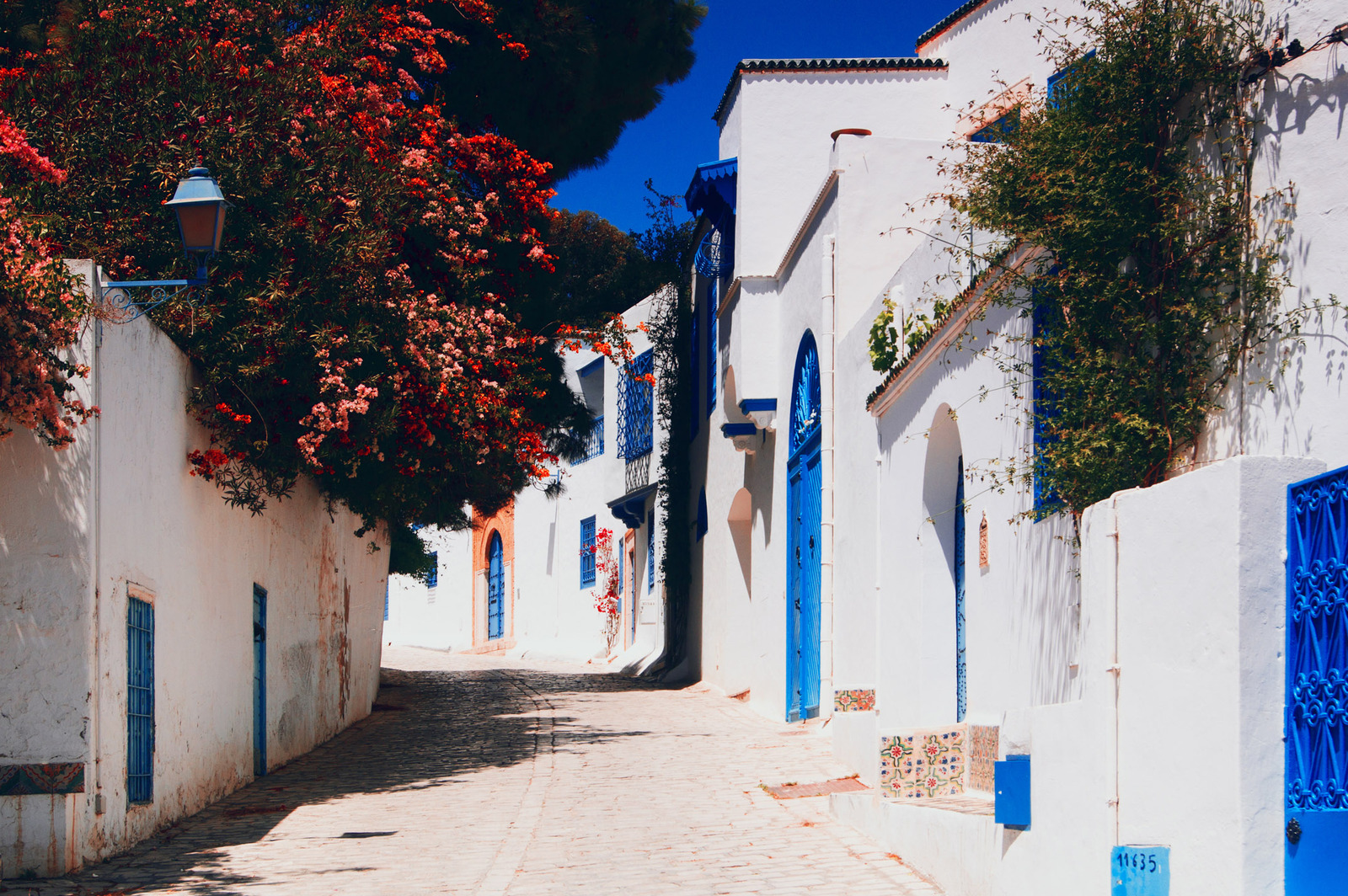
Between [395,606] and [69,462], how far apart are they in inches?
1315

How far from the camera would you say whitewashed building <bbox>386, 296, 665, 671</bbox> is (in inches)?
946

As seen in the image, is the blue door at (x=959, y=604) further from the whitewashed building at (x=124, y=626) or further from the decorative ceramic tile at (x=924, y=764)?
the whitewashed building at (x=124, y=626)

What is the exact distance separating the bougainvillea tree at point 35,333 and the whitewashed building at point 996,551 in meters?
5.02

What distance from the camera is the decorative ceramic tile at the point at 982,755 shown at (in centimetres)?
707

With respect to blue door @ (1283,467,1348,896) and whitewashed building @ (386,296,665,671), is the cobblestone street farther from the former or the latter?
whitewashed building @ (386,296,665,671)

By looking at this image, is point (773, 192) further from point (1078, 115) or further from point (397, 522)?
point (1078, 115)

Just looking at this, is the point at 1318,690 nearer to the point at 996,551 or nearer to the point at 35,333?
the point at 996,551

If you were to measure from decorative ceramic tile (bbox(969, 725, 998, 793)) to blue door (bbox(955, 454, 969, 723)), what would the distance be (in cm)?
195

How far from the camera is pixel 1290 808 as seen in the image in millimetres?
4207

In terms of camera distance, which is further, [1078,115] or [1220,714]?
[1078,115]

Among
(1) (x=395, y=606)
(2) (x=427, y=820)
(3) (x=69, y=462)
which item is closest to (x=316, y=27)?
(3) (x=69, y=462)

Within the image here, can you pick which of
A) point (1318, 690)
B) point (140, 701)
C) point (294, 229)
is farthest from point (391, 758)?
point (1318, 690)

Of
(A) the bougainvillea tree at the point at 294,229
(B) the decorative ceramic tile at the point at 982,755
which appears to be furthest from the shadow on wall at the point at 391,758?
(B) the decorative ceramic tile at the point at 982,755

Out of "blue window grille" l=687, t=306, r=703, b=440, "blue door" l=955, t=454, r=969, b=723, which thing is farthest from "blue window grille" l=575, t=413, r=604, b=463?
"blue door" l=955, t=454, r=969, b=723
